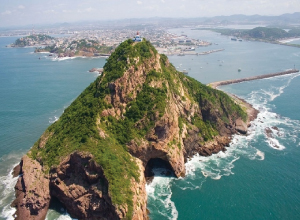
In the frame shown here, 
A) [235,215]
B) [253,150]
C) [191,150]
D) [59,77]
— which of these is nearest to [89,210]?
[235,215]

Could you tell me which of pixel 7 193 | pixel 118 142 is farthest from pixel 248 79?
pixel 7 193

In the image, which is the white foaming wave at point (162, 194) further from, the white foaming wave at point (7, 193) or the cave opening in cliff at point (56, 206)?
the white foaming wave at point (7, 193)

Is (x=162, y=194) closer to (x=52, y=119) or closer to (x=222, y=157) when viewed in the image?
(x=222, y=157)

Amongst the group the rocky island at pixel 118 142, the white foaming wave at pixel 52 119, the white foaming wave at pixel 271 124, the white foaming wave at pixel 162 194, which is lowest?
the white foaming wave at pixel 162 194

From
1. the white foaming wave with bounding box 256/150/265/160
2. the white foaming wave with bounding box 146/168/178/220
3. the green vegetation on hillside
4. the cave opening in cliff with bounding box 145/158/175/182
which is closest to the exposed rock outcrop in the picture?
the green vegetation on hillside

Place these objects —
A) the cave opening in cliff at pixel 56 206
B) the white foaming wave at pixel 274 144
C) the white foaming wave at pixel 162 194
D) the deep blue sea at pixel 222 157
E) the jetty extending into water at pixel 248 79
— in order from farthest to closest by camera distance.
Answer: the jetty extending into water at pixel 248 79 → the white foaming wave at pixel 274 144 → the cave opening in cliff at pixel 56 206 → the deep blue sea at pixel 222 157 → the white foaming wave at pixel 162 194

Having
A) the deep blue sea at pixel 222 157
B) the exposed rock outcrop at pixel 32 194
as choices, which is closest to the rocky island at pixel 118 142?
the exposed rock outcrop at pixel 32 194

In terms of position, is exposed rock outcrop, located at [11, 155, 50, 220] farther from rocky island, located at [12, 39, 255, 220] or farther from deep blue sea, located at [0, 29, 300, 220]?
deep blue sea, located at [0, 29, 300, 220]

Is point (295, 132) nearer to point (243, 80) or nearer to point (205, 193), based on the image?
point (205, 193)
